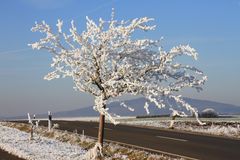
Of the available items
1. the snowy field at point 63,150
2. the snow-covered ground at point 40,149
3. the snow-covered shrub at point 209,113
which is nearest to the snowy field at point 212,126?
the snow-covered shrub at point 209,113

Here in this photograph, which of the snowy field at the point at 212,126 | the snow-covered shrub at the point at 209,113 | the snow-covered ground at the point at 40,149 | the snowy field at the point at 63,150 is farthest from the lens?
the snow-covered shrub at the point at 209,113

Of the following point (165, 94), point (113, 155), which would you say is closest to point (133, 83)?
point (165, 94)

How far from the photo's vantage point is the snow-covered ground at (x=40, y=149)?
1724cm

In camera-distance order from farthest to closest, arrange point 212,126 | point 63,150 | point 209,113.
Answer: point 209,113 → point 212,126 → point 63,150

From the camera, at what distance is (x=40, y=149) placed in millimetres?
19531

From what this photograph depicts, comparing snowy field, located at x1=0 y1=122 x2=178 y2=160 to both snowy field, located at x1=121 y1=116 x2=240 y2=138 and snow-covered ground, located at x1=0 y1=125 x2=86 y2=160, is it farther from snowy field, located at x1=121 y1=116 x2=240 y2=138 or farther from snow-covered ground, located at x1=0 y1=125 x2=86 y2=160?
snowy field, located at x1=121 y1=116 x2=240 y2=138

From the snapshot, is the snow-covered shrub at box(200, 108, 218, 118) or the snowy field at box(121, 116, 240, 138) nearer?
the snowy field at box(121, 116, 240, 138)

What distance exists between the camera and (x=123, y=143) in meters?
22.6

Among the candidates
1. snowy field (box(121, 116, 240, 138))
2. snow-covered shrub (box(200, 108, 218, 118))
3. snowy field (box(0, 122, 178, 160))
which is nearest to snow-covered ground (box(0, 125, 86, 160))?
snowy field (box(0, 122, 178, 160))

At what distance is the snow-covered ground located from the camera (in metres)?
17.2

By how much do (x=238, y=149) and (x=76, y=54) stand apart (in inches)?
391

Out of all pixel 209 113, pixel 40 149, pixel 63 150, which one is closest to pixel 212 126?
pixel 209 113

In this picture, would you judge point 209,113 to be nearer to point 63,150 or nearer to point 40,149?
point 40,149

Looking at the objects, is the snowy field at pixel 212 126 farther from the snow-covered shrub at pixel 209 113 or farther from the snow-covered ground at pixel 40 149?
the snow-covered ground at pixel 40 149
